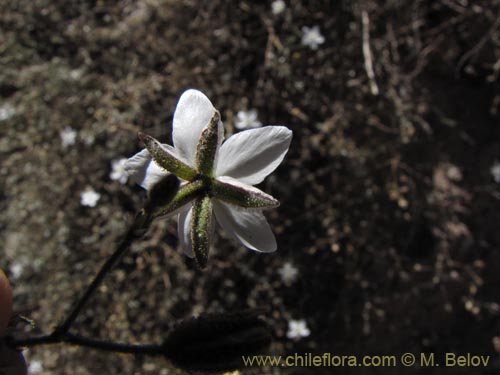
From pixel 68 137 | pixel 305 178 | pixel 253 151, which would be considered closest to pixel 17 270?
pixel 68 137

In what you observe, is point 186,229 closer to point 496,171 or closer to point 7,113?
point 496,171

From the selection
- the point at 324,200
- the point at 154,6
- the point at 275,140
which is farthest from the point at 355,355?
the point at 154,6

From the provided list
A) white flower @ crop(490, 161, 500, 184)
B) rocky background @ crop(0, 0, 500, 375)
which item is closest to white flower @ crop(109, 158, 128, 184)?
rocky background @ crop(0, 0, 500, 375)

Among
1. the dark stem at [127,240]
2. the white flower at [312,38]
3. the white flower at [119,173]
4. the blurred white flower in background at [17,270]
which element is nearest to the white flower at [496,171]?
the white flower at [312,38]

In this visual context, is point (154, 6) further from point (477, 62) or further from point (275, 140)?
point (275, 140)

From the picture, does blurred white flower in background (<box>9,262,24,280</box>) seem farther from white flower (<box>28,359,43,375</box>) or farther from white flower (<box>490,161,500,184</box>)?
white flower (<box>490,161,500,184</box>)

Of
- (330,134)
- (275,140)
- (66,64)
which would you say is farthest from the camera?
(66,64)

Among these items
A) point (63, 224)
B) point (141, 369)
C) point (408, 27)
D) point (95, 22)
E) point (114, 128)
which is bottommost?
point (141, 369)
